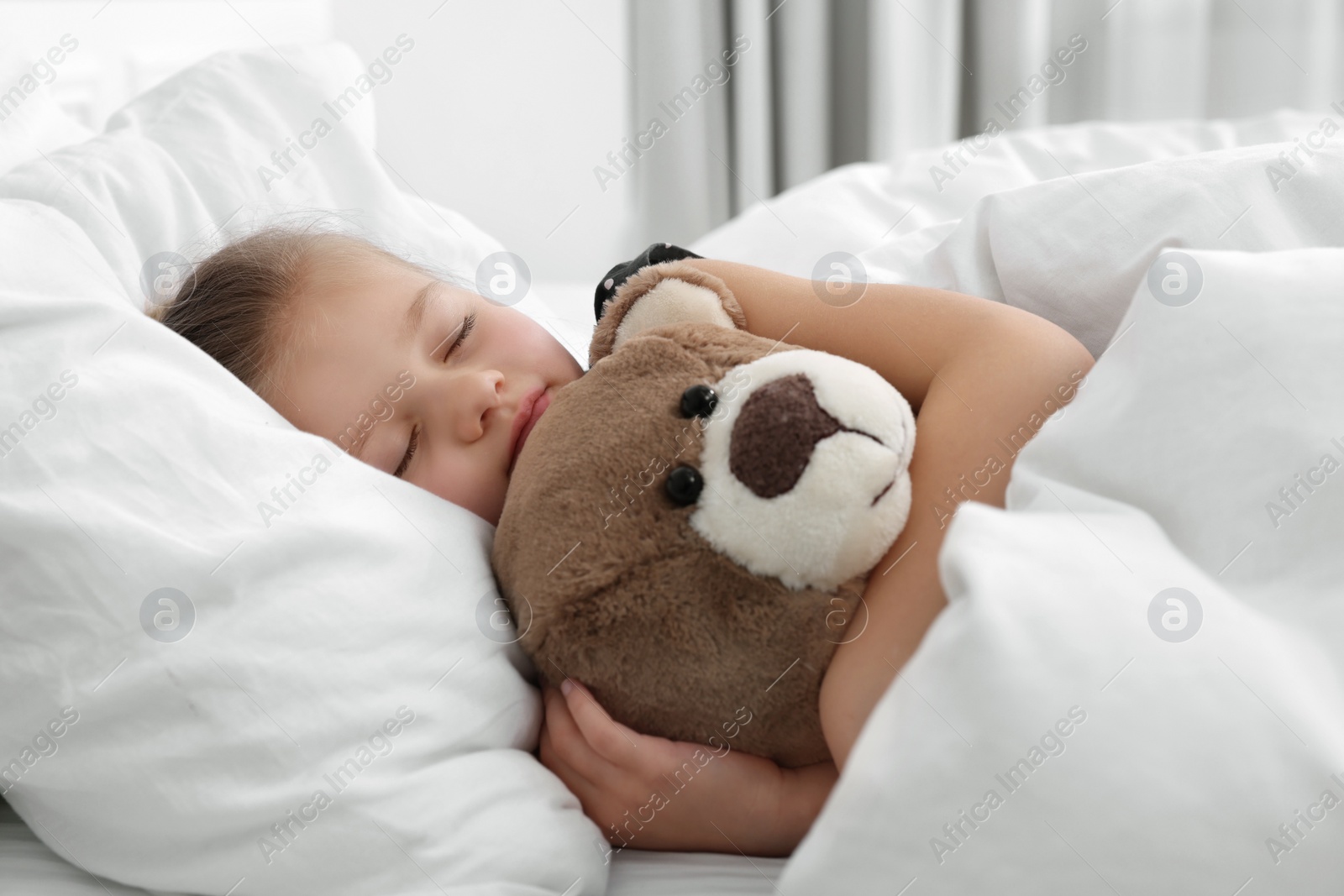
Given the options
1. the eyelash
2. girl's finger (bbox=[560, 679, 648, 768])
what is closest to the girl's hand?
girl's finger (bbox=[560, 679, 648, 768])

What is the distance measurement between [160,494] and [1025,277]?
0.67 meters

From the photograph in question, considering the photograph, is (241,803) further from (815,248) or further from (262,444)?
(815,248)

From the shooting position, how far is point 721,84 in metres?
2.51

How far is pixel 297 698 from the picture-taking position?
591 mm

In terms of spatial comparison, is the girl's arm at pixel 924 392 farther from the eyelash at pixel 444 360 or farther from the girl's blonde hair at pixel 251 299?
the girl's blonde hair at pixel 251 299

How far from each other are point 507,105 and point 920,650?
7.62 ft

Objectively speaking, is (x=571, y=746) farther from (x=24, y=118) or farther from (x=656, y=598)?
(x=24, y=118)

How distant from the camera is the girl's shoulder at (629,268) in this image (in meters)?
A: 0.90

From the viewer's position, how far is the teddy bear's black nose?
0.58 meters

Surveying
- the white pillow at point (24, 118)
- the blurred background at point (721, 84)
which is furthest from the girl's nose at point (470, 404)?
the blurred background at point (721, 84)

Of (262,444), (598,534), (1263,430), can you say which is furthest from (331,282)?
(1263,430)

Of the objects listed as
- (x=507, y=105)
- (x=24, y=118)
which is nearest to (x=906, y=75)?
(x=507, y=105)

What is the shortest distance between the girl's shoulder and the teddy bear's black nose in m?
0.31

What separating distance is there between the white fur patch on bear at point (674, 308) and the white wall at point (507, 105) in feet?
6.25
